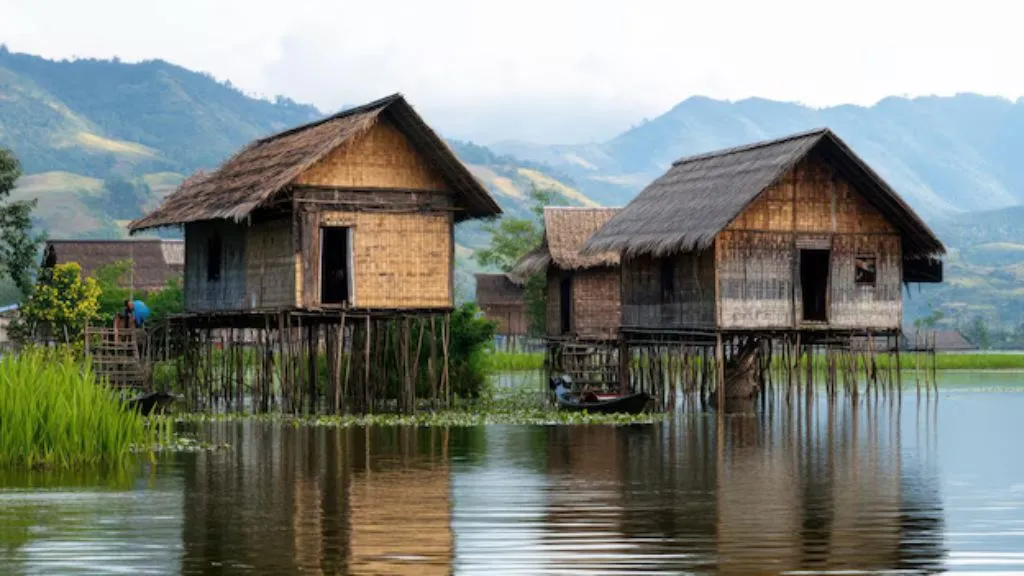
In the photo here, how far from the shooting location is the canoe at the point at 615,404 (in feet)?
100

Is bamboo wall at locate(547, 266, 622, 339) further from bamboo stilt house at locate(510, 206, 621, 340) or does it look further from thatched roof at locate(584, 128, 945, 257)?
thatched roof at locate(584, 128, 945, 257)

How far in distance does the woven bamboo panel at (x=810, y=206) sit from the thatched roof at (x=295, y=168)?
4962 mm

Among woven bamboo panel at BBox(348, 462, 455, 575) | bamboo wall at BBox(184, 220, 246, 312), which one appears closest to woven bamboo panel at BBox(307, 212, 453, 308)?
bamboo wall at BBox(184, 220, 246, 312)

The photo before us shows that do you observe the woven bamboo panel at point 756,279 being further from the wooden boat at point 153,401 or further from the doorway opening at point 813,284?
the wooden boat at point 153,401

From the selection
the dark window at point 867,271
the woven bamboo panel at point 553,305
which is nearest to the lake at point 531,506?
the dark window at point 867,271

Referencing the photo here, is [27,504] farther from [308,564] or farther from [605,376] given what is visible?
[605,376]

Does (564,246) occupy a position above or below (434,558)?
above

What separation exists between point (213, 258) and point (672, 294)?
361 inches

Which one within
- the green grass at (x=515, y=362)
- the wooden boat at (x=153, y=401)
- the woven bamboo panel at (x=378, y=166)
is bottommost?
the wooden boat at (x=153, y=401)

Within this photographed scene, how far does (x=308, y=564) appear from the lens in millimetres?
12680

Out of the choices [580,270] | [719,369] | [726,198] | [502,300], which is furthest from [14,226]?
[502,300]

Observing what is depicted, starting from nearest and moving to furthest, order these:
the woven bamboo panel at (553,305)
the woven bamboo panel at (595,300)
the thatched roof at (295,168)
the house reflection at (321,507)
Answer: the house reflection at (321,507) → the thatched roof at (295,168) → the woven bamboo panel at (595,300) → the woven bamboo panel at (553,305)

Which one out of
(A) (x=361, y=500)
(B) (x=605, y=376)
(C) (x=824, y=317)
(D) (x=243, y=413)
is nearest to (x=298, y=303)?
(D) (x=243, y=413)

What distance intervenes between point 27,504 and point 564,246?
28620mm
